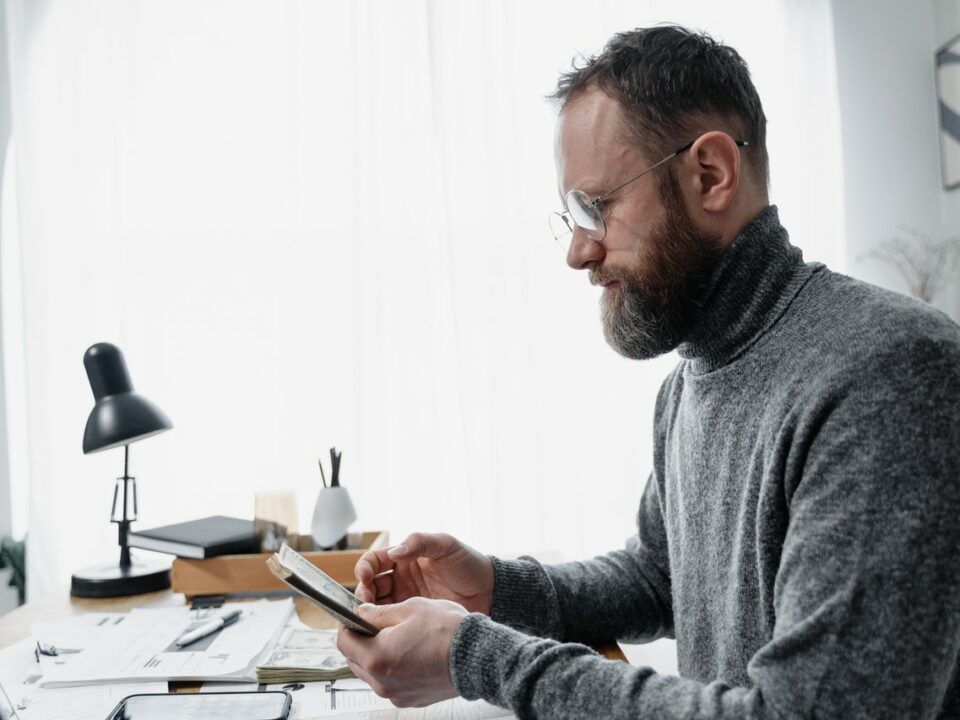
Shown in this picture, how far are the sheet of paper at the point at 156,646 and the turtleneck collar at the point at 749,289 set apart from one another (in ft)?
2.34

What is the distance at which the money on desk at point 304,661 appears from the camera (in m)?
1.02

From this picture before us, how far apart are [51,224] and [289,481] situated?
1.15 metres

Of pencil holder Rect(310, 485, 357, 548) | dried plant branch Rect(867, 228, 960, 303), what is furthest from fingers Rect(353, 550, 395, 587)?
dried plant branch Rect(867, 228, 960, 303)

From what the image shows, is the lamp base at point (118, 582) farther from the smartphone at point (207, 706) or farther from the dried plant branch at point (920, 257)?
the dried plant branch at point (920, 257)

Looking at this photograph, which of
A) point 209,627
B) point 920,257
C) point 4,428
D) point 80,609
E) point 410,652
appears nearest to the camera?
point 410,652

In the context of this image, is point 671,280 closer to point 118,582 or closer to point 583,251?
point 583,251

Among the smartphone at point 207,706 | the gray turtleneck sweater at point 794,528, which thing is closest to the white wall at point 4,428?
the smartphone at point 207,706

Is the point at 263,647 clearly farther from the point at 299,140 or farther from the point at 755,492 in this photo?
the point at 299,140

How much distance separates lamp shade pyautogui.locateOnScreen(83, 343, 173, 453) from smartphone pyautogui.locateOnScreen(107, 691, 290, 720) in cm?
71

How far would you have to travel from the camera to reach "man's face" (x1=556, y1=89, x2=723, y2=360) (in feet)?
3.14

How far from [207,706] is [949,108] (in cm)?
296

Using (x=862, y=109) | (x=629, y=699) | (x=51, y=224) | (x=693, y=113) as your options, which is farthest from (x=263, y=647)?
(x=862, y=109)

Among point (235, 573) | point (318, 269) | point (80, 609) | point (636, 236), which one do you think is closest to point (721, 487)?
point (636, 236)

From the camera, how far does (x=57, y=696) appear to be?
3.23 ft
